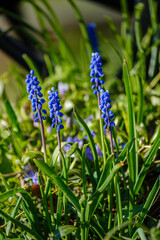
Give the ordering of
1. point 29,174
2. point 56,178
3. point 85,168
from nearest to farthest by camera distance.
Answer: point 56,178 → point 85,168 → point 29,174

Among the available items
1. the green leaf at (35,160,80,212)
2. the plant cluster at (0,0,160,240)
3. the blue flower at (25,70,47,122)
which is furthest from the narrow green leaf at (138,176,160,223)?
the blue flower at (25,70,47,122)

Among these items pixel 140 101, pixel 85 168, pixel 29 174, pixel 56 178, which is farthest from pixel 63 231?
pixel 140 101

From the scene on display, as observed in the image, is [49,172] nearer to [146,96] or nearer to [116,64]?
[146,96]

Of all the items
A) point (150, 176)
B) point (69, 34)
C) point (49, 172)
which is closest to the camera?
point (49, 172)

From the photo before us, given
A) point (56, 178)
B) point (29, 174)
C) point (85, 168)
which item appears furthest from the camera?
point (29, 174)

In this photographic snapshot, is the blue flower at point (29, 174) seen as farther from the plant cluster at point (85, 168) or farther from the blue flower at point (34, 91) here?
the blue flower at point (34, 91)

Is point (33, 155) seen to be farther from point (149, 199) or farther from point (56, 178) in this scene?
point (149, 199)

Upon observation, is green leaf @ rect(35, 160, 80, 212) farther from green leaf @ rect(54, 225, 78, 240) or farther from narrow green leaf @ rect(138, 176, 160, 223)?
narrow green leaf @ rect(138, 176, 160, 223)

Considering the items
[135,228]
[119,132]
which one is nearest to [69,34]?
[119,132]

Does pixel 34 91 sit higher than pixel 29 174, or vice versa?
pixel 34 91

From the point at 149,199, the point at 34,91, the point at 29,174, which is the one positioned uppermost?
the point at 34,91

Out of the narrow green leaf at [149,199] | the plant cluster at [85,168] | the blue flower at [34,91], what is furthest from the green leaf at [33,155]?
the narrow green leaf at [149,199]
